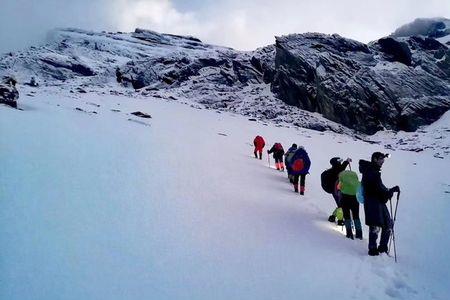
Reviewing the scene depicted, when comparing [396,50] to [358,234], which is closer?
[358,234]

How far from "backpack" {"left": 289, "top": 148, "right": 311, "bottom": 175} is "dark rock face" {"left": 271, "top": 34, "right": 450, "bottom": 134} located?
45825 millimetres

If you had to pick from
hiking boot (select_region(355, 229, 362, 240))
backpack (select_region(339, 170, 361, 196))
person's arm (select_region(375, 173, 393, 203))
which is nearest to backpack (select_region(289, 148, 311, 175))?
backpack (select_region(339, 170, 361, 196))

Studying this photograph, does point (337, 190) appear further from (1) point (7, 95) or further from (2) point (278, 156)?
(1) point (7, 95)

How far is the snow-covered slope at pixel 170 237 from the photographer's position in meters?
4.95

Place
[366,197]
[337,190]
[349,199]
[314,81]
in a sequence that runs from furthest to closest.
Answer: [314,81], [337,190], [349,199], [366,197]

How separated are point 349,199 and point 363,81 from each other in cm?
5508

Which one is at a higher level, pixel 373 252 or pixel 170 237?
pixel 170 237

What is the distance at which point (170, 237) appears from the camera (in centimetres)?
660

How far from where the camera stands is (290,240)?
8.03 m

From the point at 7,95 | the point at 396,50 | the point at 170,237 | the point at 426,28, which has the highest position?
the point at 426,28

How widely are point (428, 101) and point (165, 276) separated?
206ft

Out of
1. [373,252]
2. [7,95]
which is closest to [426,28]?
[7,95]

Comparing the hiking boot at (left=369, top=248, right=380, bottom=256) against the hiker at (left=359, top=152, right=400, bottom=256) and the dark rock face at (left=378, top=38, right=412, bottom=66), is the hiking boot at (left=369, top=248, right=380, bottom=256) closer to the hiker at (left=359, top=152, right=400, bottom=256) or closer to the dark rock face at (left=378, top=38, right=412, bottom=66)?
the hiker at (left=359, top=152, right=400, bottom=256)

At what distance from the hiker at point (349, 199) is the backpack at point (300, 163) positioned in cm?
437
